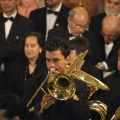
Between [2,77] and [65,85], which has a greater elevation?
[65,85]

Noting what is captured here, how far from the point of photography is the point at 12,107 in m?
4.27

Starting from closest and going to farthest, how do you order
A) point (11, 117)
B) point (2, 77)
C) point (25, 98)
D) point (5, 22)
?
point (11, 117), point (25, 98), point (2, 77), point (5, 22)

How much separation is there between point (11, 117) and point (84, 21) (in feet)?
9.59

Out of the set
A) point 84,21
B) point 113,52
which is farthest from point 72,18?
point 113,52

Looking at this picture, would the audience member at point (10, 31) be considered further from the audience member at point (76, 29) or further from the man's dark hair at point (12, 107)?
the man's dark hair at point (12, 107)

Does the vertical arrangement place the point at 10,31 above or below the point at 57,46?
below

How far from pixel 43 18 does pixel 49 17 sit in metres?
0.09

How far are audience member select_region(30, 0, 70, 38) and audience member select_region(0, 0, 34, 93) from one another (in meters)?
0.38

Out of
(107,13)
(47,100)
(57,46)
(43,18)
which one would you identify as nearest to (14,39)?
(43,18)

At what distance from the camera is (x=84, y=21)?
688cm

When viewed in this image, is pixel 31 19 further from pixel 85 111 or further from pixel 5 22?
pixel 85 111

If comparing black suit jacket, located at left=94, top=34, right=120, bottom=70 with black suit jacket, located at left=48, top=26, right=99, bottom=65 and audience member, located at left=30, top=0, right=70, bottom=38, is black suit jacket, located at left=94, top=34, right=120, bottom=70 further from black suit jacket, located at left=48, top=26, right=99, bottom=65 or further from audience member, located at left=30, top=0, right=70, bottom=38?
audience member, located at left=30, top=0, right=70, bottom=38

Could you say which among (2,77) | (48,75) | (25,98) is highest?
(48,75)

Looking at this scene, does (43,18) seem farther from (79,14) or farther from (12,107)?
(12,107)
